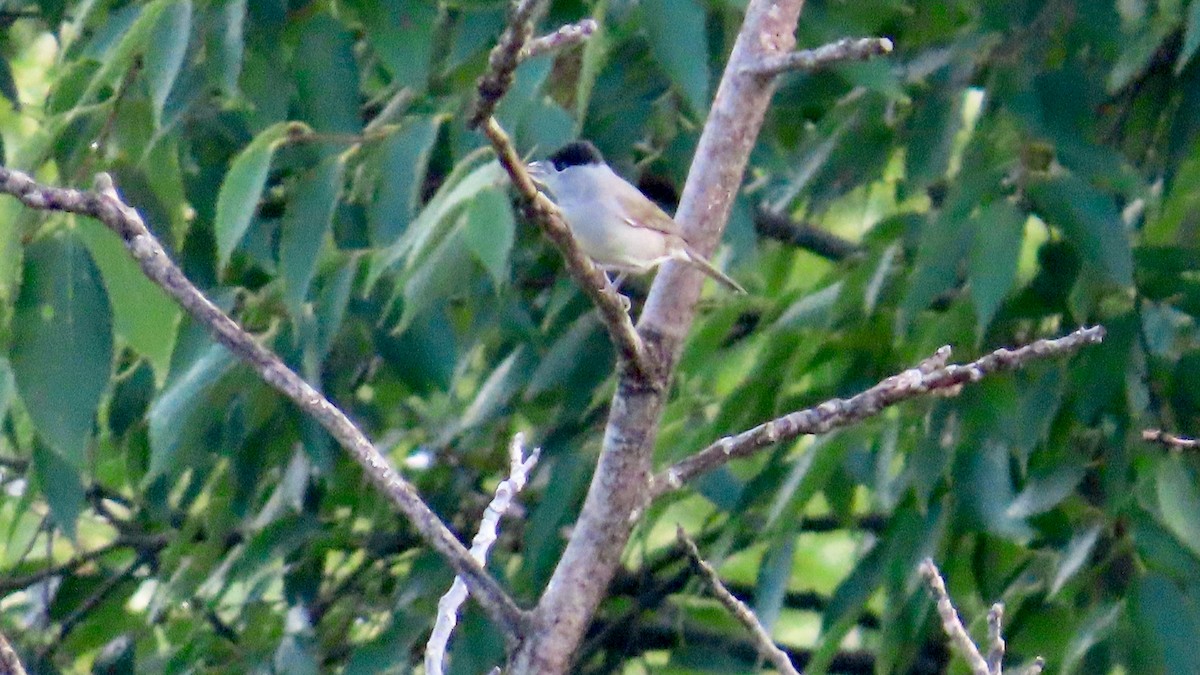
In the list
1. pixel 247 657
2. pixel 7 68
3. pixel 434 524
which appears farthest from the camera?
pixel 7 68

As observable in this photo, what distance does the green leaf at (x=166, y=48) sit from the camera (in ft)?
8.02

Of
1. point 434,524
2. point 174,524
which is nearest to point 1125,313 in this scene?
point 434,524

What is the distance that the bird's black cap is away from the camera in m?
2.99

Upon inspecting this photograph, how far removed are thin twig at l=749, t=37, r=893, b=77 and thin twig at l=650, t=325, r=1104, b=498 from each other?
33 cm

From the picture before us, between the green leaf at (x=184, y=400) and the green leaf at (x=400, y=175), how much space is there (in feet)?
1.13

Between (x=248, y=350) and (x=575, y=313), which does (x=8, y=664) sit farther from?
(x=575, y=313)

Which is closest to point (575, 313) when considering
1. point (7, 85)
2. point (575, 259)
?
point (7, 85)

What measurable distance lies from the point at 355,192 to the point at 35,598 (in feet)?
6.23

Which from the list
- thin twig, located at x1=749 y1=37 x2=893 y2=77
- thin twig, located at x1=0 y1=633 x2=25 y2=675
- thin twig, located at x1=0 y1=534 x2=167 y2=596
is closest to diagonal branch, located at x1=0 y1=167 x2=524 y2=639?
thin twig, located at x1=0 y1=633 x2=25 y2=675

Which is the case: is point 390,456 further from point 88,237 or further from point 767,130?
point 88,237

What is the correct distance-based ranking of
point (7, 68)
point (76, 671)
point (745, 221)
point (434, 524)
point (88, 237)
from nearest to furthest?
point (434, 524)
point (88, 237)
point (745, 221)
point (7, 68)
point (76, 671)

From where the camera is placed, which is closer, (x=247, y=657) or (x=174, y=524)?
(x=247, y=657)

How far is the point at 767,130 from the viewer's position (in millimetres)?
3172

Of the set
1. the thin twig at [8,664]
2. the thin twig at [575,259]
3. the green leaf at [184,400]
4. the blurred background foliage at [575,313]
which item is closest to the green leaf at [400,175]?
the blurred background foliage at [575,313]
